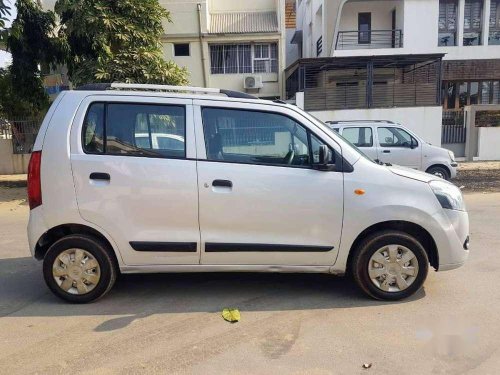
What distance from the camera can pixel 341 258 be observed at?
161 inches

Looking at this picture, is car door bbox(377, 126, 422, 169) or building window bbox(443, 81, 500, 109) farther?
building window bbox(443, 81, 500, 109)

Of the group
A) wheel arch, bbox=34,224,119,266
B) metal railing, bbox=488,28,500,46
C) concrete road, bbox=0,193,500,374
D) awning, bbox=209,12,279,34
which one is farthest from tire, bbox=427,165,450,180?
metal railing, bbox=488,28,500,46

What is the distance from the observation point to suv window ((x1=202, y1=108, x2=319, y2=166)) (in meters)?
4.04

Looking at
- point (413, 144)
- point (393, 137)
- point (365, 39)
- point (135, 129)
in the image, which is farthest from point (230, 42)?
point (135, 129)

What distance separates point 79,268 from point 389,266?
292 centimetres

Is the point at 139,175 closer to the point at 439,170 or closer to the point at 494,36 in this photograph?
the point at 439,170

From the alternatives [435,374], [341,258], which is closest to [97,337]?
[341,258]

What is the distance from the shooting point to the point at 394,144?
35.9ft

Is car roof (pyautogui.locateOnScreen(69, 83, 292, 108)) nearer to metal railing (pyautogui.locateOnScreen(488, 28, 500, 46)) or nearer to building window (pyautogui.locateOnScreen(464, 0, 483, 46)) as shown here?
building window (pyautogui.locateOnScreen(464, 0, 483, 46))

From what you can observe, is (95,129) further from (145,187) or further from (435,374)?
(435,374)

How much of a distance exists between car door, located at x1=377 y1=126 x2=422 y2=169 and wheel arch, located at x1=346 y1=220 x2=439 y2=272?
6.92 m

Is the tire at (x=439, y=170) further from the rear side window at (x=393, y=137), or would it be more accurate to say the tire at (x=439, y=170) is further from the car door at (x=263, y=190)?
the car door at (x=263, y=190)

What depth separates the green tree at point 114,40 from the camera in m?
11.7

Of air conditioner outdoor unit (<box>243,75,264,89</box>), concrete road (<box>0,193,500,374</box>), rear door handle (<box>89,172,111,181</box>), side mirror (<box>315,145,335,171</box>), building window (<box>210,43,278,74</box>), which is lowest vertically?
concrete road (<box>0,193,500,374</box>)
